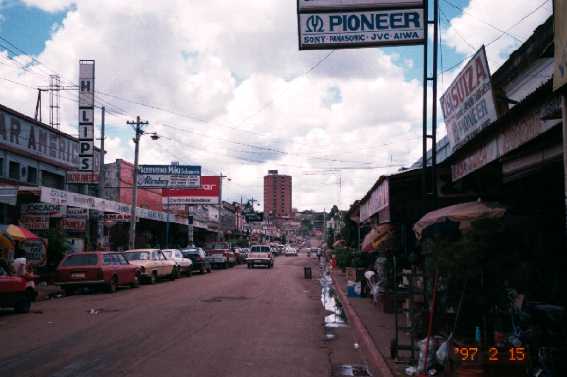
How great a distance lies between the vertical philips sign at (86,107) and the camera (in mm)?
32156

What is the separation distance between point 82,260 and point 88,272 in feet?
2.21

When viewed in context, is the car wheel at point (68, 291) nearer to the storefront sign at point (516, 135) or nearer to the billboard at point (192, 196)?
the storefront sign at point (516, 135)

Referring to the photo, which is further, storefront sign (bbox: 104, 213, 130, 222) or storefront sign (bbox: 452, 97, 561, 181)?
storefront sign (bbox: 104, 213, 130, 222)

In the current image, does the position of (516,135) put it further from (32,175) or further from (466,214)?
(32,175)

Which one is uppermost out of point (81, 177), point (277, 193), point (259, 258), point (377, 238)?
point (277, 193)

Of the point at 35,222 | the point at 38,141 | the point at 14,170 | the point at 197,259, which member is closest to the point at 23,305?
the point at 35,222

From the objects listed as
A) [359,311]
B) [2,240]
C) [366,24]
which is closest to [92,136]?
[2,240]

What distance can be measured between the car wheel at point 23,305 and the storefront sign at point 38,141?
41.9ft

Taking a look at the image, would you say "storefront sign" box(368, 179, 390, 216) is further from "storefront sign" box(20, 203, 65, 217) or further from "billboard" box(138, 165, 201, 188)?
"billboard" box(138, 165, 201, 188)

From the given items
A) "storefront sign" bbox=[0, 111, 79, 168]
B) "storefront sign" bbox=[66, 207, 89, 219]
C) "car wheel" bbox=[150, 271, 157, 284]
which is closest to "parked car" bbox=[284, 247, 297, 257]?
"storefront sign" bbox=[0, 111, 79, 168]

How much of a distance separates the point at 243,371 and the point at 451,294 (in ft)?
10.4

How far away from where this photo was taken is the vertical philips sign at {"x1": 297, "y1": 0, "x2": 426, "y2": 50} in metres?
13.0

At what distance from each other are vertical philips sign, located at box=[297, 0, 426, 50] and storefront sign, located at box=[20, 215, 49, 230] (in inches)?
753

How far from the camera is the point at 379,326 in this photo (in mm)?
13891
